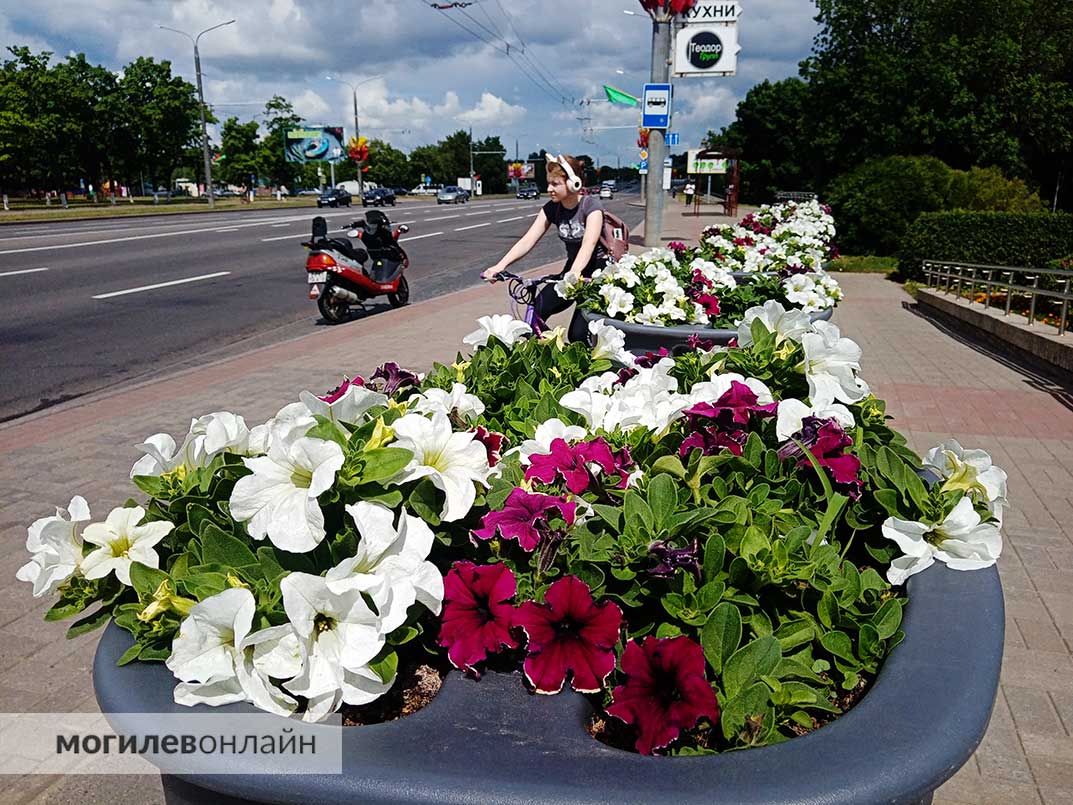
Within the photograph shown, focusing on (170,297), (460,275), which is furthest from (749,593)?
(460,275)

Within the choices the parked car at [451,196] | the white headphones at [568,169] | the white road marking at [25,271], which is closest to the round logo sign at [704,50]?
the white headphones at [568,169]

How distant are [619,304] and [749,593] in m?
3.25

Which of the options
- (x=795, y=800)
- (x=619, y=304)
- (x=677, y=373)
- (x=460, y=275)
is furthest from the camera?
(x=460, y=275)

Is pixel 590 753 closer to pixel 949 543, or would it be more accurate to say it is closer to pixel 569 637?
pixel 569 637

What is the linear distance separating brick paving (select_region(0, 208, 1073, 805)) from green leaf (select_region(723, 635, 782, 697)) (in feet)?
0.89

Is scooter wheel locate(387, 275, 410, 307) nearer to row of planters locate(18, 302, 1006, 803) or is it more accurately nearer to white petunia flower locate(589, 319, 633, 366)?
white petunia flower locate(589, 319, 633, 366)

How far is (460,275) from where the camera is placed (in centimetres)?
1559

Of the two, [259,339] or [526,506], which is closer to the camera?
[526,506]

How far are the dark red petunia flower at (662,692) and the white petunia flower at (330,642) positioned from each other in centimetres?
35

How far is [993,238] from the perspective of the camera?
15945 mm

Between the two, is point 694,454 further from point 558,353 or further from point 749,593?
point 558,353

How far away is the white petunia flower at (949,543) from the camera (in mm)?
1469

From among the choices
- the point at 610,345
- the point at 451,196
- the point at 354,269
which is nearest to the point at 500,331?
the point at 610,345

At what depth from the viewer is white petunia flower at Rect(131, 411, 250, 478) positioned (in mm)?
1567
